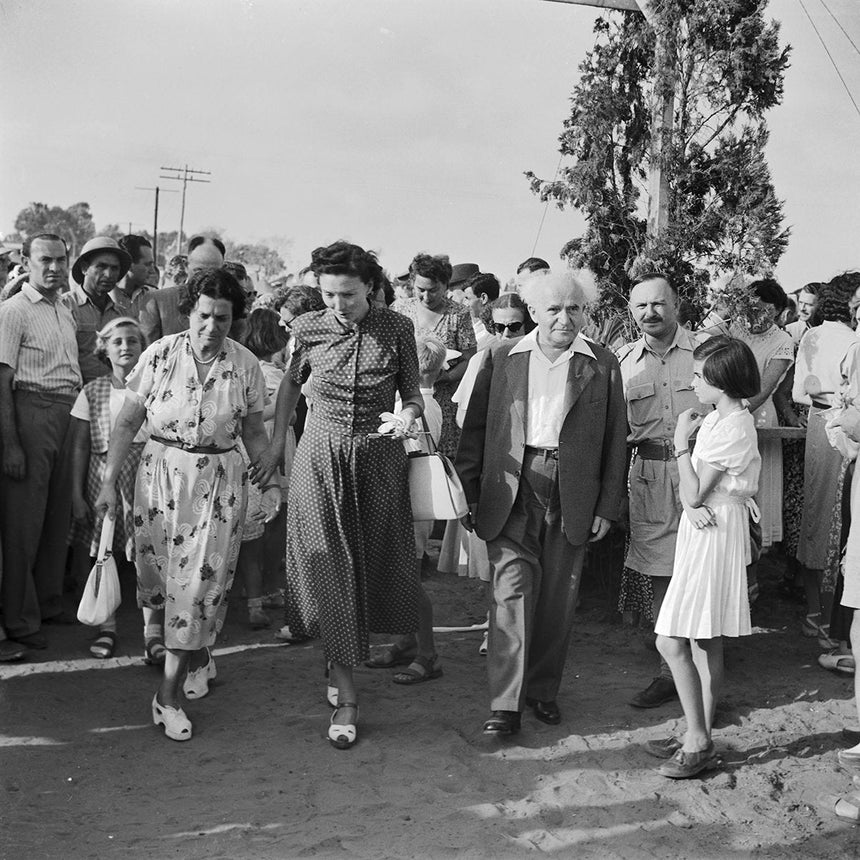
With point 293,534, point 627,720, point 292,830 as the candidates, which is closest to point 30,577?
point 293,534

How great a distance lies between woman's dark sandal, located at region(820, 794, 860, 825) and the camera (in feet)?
11.2

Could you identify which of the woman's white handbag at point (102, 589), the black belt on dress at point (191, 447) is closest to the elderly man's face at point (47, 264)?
the black belt on dress at point (191, 447)

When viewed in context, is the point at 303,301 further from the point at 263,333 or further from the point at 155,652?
the point at 155,652

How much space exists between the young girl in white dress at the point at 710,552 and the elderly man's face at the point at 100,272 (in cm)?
369

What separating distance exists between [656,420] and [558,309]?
0.97 m

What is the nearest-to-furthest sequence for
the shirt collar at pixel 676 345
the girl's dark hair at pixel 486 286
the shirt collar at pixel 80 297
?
the shirt collar at pixel 676 345, the shirt collar at pixel 80 297, the girl's dark hair at pixel 486 286

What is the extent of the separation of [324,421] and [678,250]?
3384mm

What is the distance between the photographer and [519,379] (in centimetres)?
426

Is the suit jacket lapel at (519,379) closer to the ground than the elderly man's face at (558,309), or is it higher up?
closer to the ground

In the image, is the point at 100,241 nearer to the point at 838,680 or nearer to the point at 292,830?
the point at 292,830

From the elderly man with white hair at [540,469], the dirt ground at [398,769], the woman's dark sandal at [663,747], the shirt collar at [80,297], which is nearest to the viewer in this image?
the dirt ground at [398,769]

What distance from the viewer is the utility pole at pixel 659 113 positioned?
249 inches

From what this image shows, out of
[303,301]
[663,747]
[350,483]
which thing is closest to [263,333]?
[303,301]

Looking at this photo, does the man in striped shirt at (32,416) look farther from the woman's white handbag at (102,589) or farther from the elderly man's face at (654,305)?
the elderly man's face at (654,305)
